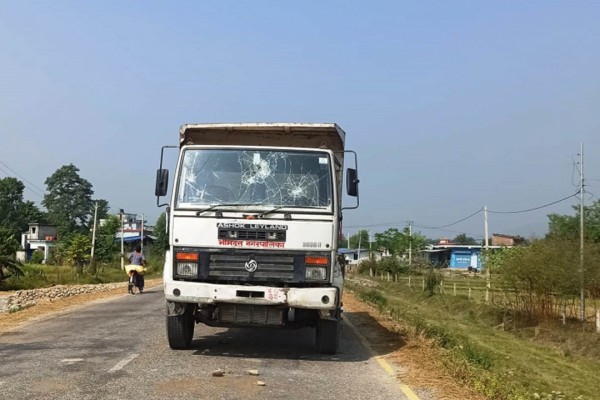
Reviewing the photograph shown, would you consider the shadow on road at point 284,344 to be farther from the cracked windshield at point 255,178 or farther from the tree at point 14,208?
the tree at point 14,208

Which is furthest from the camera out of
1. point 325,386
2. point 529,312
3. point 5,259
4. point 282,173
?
point 5,259

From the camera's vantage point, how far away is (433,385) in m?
7.22

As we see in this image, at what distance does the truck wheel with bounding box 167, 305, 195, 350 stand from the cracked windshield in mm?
1581

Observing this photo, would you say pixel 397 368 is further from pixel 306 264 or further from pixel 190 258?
pixel 190 258

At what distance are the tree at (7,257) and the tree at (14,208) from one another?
190 feet

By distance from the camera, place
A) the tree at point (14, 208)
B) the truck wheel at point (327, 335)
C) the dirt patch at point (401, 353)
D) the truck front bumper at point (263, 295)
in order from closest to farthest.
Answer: the dirt patch at point (401, 353), the truck front bumper at point (263, 295), the truck wheel at point (327, 335), the tree at point (14, 208)

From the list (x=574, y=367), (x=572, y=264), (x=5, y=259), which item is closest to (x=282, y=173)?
(x=574, y=367)

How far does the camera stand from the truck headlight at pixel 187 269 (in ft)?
27.6

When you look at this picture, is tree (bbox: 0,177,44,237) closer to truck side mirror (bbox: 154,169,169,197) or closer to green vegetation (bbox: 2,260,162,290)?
green vegetation (bbox: 2,260,162,290)

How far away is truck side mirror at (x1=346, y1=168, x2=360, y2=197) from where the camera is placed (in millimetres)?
9008

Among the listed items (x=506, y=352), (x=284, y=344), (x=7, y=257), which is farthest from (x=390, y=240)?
(x=284, y=344)

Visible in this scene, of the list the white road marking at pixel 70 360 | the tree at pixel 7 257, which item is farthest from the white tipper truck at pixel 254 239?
the tree at pixel 7 257

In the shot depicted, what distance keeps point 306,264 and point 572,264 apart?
1702cm

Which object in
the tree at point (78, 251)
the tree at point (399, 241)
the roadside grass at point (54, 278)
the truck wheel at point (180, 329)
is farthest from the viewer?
the tree at point (399, 241)
